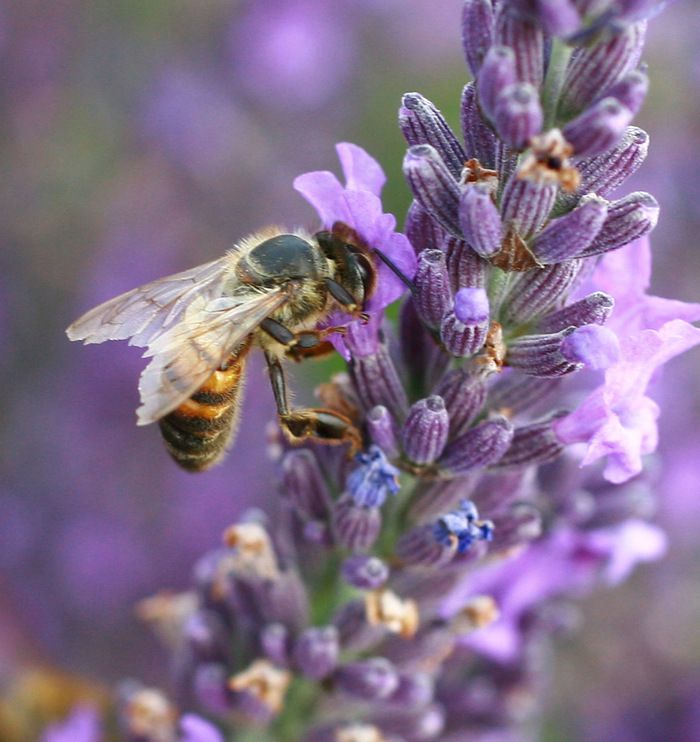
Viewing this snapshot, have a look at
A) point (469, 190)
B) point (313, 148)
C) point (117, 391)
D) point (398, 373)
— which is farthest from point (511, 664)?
point (313, 148)

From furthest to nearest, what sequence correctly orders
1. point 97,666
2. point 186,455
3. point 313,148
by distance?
1. point 313,148
2. point 97,666
3. point 186,455

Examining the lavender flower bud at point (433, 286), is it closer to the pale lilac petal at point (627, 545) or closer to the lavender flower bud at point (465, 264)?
the lavender flower bud at point (465, 264)

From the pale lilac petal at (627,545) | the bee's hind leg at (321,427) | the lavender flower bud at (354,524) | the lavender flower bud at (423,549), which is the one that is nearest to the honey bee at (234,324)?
the bee's hind leg at (321,427)

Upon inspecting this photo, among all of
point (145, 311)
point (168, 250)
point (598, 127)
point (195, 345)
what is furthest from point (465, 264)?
point (168, 250)

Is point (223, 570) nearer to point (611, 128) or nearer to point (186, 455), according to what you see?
point (186, 455)

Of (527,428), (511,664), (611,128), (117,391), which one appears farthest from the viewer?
(117,391)

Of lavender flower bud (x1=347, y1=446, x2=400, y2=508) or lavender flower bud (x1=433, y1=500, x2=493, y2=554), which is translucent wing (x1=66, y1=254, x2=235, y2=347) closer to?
lavender flower bud (x1=347, y1=446, x2=400, y2=508)

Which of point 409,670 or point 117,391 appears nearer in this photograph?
point 409,670
